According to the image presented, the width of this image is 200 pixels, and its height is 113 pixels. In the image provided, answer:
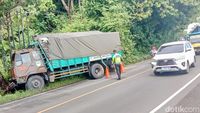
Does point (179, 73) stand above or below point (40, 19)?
below

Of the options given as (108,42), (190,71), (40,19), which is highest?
(40,19)

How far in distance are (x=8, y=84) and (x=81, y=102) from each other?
934 cm

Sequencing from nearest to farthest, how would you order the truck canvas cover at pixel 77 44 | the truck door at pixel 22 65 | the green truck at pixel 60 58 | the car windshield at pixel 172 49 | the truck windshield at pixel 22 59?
the car windshield at pixel 172 49 → the truck door at pixel 22 65 → the truck windshield at pixel 22 59 → the green truck at pixel 60 58 → the truck canvas cover at pixel 77 44

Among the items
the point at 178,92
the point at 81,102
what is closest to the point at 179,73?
the point at 178,92

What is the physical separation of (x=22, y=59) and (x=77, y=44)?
4.48m

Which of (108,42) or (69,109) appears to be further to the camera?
(108,42)

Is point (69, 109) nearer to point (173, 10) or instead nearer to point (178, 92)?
point (178, 92)

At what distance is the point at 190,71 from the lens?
2016cm

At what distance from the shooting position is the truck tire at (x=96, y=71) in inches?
930

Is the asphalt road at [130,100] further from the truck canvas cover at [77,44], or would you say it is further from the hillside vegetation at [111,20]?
the hillside vegetation at [111,20]

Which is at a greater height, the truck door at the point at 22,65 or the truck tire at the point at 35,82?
the truck door at the point at 22,65

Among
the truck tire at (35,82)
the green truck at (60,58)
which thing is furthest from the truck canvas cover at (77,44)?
the truck tire at (35,82)

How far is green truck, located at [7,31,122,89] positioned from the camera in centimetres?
2133

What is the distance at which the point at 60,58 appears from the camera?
75.1ft
